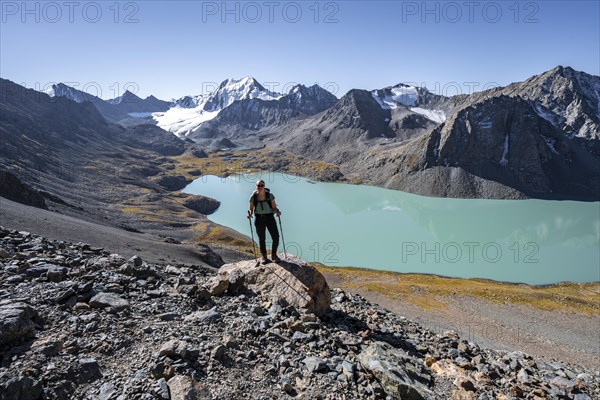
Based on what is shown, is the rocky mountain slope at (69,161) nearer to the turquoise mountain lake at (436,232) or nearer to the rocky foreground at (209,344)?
the turquoise mountain lake at (436,232)

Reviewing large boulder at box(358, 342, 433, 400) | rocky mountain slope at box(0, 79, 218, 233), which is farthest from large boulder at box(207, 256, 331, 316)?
rocky mountain slope at box(0, 79, 218, 233)

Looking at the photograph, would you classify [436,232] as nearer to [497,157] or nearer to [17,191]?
[497,157]

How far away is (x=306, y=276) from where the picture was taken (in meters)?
12.6

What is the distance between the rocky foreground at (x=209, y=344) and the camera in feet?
22.2

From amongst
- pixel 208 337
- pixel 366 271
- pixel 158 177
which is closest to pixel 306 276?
pixel 208 337

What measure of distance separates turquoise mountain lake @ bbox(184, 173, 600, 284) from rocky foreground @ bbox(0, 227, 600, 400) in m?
38.6

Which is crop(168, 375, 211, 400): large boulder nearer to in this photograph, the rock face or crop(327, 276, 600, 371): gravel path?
crop(327, 276, 600, 371): gravel path

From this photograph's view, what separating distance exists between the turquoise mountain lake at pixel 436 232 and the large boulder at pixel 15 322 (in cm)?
4467

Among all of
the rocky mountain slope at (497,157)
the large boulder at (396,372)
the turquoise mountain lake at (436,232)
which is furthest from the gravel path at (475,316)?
the rocky mountain slope at (497,157)

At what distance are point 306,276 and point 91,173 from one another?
333ft

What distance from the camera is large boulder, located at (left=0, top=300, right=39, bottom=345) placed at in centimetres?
678

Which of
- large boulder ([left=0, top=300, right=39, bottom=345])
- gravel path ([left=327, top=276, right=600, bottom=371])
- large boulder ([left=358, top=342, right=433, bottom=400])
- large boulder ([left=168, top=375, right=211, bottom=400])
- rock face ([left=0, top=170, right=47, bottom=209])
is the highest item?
rock face ([left=0, top=170, right=47, bottom=209])

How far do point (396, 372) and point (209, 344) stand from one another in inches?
178

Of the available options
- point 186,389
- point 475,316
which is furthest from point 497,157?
point 186,389
